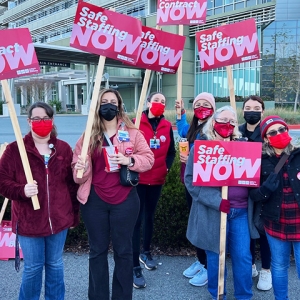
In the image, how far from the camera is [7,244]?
4.48 metres

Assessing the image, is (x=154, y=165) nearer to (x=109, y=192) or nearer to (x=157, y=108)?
(x=157, y=108)

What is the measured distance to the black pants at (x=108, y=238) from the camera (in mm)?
3045

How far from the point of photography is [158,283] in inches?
157

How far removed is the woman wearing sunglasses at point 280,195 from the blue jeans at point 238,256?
0.22m

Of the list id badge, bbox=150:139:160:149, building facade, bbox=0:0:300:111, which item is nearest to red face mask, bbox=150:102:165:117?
id badge, bbox=150:139:160:149

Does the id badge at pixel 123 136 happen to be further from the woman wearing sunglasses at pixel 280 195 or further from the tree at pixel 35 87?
the tree at pixel 35 87

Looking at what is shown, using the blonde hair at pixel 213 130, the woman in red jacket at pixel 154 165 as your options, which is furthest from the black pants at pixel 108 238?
the blonde hair at pixel 213 130

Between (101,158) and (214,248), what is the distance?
136 centimetres

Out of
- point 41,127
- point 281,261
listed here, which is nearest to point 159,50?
point 41,127

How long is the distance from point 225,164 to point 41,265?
182cm

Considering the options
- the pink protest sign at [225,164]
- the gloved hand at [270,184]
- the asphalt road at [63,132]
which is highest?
the pink protest sign at [225,164]

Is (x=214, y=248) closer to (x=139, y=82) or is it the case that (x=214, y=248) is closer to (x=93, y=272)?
(x=93, y=272)

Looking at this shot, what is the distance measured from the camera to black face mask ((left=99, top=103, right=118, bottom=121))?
3074 millimetres

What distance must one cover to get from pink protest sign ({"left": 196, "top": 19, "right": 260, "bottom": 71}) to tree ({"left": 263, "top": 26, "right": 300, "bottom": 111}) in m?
25.9
